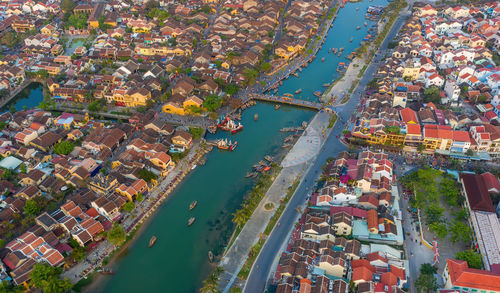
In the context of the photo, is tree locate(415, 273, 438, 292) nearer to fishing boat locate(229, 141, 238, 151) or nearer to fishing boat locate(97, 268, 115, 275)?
fishing boat locate(229, 141, 238, 151)

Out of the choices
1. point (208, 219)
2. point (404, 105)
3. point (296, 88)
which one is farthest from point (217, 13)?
point (208, 219)

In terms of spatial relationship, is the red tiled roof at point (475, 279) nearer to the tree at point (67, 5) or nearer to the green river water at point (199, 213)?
the green river water at point (199, 213)

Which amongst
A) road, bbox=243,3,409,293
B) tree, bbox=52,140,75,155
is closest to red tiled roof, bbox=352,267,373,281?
road, bbox=243,3,409,293

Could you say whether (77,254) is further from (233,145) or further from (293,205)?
(233,145)

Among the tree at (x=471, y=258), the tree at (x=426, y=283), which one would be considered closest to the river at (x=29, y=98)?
the tree at (x=426, y=283)

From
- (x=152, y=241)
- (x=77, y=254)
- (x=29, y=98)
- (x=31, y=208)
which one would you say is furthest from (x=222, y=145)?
(x=29, y=98)

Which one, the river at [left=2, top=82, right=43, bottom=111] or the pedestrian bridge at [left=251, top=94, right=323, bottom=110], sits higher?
the pedestrian bridge at [left=251, top=94, right=323, bottom=110]

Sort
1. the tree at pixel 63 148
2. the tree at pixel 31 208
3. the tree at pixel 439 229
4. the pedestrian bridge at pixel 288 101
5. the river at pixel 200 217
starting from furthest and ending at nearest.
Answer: the pedestrian bridge at pixel 288 101, the tree at pixel 63 148, the tree at pixel 31 208, the river at pixel 200 217, the tree at pixel 439 229
